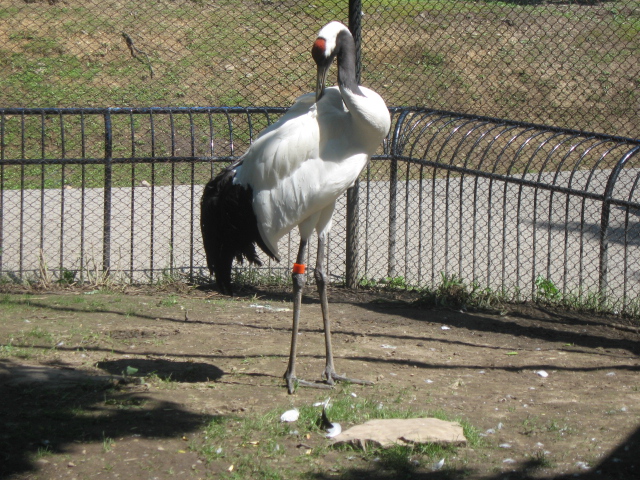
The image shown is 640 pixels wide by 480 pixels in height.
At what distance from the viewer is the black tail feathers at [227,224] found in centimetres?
488

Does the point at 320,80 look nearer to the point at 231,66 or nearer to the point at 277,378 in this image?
the point at 277,378

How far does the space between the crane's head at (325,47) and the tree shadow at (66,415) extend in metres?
2.14

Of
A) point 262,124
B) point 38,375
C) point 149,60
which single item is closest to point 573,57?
point 262,124

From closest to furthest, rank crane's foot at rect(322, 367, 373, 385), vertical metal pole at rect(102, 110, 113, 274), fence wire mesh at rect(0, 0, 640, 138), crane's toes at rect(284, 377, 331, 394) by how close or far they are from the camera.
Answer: crane's toes at rect(284, 377, 331, 394) → crane's foot at rect(322, 367, 373, 385) → vertical metal pole at rect(102, 110, 113, 274) → fence wire mesh at rect(0, 0, 640, 138)

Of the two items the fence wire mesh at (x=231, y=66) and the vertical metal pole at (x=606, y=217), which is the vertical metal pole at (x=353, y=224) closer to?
the vertical metal pole at (x=606, y=217)

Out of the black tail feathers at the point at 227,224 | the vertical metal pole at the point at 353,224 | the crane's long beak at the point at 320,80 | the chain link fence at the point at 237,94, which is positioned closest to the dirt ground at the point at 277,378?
the vertical metal pole at the point at 353,224

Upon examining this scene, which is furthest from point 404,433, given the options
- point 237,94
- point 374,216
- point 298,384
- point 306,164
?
point 237,94

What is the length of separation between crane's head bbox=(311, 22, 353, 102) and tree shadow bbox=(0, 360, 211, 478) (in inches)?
84.3

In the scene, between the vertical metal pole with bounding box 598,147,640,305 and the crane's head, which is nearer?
the crane's head

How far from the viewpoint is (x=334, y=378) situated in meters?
4.86

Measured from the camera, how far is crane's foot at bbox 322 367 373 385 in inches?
190

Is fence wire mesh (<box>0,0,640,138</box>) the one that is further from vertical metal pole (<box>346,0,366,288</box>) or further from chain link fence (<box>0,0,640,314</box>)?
vertical metal pole (<box>346,0,366,288</box>)

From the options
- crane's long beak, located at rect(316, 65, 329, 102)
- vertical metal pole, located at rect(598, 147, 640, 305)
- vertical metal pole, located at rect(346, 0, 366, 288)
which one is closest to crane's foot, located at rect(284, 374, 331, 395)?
crane's long beak, located at rect(316, 65, 329, 102)

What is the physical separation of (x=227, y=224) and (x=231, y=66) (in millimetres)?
9792
